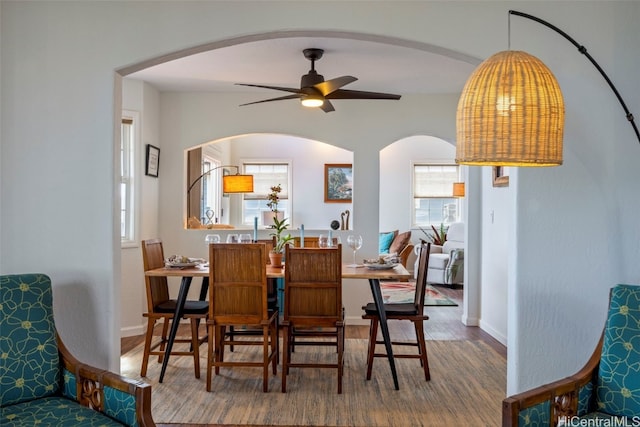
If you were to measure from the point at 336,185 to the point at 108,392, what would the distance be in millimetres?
7960

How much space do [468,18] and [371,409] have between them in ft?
7.96

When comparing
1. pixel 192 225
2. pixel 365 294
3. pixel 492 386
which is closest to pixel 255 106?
pixel 192 225

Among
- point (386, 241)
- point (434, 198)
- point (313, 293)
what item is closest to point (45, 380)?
point (313, 293)

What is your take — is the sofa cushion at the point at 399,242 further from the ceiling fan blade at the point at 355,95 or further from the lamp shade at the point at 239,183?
the ceiling fan blade at the point at 355,95

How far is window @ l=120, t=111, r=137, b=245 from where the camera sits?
5.11 meters

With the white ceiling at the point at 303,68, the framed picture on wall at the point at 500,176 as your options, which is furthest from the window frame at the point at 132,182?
the framed picture on wall at the point at 500,176

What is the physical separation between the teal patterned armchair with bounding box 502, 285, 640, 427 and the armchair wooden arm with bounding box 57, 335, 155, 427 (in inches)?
56.6

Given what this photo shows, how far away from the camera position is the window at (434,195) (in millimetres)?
10141

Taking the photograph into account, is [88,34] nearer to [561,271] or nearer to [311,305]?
[311,305]

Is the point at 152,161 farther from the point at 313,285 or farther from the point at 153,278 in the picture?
the point at 313,285

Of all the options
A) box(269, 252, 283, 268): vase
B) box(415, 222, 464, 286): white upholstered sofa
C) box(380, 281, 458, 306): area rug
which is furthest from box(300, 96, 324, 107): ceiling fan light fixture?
box(415, 222, 464, 286): white upholstered sofa

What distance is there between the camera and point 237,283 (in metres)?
3.54

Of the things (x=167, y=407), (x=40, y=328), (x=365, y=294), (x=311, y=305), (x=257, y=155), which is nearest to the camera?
(x=40, y=328)

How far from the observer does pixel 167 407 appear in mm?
3266
